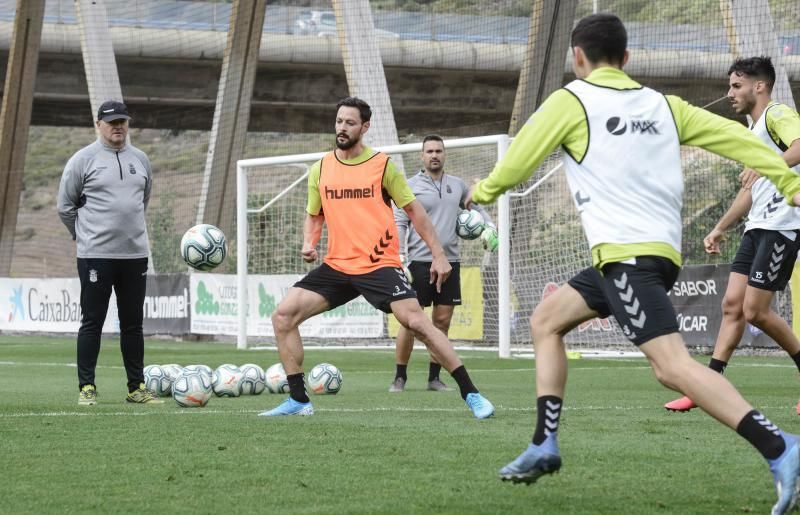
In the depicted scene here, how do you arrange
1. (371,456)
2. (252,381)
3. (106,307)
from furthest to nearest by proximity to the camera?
(252,381)
(106,307)
(371,456)

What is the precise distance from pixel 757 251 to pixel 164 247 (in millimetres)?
26955

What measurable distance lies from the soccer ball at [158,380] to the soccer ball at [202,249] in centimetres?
95

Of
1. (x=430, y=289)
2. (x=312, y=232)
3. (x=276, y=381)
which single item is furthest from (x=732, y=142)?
(x=430, y=289)

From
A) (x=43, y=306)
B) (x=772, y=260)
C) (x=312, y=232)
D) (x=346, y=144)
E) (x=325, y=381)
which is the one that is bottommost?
(x=43, y=306)

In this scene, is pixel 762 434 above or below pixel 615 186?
below

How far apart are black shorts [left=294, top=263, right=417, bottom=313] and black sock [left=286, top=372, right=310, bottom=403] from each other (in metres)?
0.53

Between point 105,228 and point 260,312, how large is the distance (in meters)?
12.7

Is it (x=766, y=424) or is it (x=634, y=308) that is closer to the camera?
(x=766, y=424)

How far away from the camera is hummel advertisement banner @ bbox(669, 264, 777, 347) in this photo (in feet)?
57.0

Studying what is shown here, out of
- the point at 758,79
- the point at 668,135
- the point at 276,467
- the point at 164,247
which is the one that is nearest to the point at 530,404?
the point at 758,79

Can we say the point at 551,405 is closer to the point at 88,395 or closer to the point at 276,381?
the point at 88,395

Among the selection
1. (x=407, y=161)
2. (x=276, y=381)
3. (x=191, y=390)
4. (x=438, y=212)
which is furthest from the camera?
(x=407, y=161)

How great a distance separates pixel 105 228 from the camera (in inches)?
390

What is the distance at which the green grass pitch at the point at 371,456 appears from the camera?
17.7 ft
